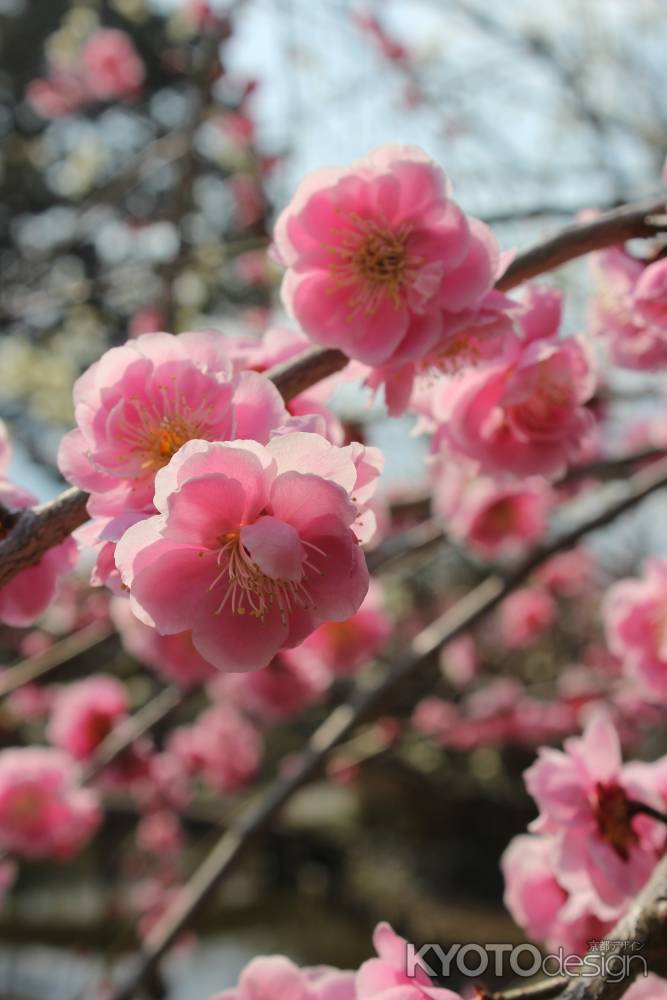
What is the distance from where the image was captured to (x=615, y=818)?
3.05 feet

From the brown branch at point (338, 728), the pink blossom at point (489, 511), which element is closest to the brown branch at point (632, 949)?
the brown branch at point (338, 728)

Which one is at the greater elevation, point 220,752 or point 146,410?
point 146,410

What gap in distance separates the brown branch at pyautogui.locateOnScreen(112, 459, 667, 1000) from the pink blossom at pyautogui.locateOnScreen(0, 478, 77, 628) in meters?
0.86

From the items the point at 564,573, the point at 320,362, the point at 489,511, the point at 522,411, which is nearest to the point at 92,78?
the point at 564,573

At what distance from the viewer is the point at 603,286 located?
1.08 m

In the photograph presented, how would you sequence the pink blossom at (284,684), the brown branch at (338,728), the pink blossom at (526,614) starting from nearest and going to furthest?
the brown branch at (338,728), the pink blossom at (284,684), the pink blossom at (526,614)

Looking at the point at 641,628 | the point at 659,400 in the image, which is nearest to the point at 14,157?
the point at 659,400

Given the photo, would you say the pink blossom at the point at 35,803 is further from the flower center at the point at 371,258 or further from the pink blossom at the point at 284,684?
the flower center at the point at 371,258

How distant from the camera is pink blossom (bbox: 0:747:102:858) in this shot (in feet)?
7.81

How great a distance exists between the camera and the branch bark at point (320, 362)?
0.67 metres

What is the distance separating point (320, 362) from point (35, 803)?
2.05m

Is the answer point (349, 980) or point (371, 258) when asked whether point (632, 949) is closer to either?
point (349, 980)

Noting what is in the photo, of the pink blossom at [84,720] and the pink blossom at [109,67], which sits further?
the pink blossom at [109,67]

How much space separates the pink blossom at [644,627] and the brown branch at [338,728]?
179 mm
